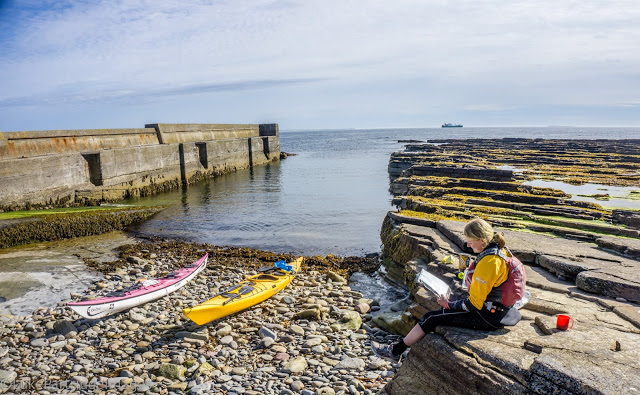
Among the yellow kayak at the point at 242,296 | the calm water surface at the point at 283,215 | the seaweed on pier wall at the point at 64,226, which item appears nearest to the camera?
the yellow kayak at the point at 242,296

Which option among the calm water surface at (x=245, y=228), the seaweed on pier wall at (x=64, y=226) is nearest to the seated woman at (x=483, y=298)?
the calm water surface at (x=245, y=228)

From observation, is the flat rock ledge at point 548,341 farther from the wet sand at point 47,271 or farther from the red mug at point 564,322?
the wet sand at point 47,271

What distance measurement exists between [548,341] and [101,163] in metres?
23.3

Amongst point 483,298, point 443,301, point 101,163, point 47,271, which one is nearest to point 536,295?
point 443,301

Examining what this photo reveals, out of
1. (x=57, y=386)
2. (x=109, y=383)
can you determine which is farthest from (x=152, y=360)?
(x=57, y=386)

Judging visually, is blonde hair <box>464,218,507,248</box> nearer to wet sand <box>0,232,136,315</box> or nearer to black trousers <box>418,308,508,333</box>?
black trousers <box>418,308,508,333</box>

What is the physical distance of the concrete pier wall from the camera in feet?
57.7

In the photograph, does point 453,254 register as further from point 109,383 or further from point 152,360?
point 109,383

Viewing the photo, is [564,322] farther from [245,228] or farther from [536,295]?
[245,228]

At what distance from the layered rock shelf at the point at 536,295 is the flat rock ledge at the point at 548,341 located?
11mm

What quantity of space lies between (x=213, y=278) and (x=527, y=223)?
8638 mm

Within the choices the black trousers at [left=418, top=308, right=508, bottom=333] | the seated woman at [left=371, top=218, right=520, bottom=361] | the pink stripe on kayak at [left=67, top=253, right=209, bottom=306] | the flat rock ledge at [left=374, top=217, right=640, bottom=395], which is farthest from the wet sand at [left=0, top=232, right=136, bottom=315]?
the seated woman at [left=371, top=218, right=520, bottom=361]

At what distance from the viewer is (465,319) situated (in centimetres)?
453

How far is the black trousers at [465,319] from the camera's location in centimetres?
445
